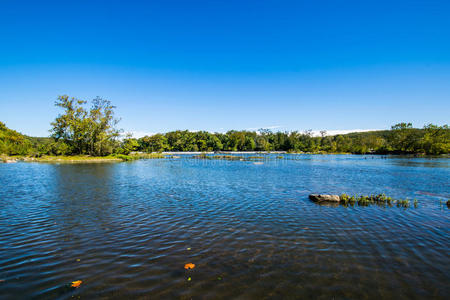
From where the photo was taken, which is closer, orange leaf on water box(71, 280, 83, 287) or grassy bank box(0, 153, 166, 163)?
orange leaf on water box(71, 280, 83, 287)

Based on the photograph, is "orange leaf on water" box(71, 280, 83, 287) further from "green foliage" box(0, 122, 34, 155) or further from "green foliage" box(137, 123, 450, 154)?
"green foliage" box(137, 123, 450, 154)

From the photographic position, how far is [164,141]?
552ft

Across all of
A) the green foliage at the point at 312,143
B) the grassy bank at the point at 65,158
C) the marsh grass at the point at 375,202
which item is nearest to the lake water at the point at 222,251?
the marsh grass at the point at 375,202

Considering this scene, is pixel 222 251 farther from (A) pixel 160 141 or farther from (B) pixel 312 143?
(B) pixel 312 143

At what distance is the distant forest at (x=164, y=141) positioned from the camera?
71375 mm

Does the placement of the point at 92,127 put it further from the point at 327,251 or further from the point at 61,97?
the point at 327,251

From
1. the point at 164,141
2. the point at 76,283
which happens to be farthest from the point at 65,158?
the point at 164,141

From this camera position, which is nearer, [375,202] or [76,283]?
[76,283]

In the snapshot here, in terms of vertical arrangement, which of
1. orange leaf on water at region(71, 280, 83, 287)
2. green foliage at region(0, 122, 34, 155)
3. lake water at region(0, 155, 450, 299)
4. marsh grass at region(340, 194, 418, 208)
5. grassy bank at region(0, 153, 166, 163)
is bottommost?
marsh grass at region(340, 194, 418, 208)

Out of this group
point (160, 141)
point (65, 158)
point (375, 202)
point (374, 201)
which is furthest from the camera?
point (160, 141)

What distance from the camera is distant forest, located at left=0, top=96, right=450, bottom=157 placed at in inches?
2810

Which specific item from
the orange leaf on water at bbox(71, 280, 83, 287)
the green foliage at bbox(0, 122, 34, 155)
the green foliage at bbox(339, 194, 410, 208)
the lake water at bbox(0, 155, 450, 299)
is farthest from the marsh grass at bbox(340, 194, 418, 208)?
the green foliage at bbox(0, 122, 34, 155)

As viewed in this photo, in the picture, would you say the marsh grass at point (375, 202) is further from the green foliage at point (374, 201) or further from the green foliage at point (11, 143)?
the green foliage at point (11, 143)

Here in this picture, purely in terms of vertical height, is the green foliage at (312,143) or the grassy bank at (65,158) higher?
the green foliage at (312,143)
